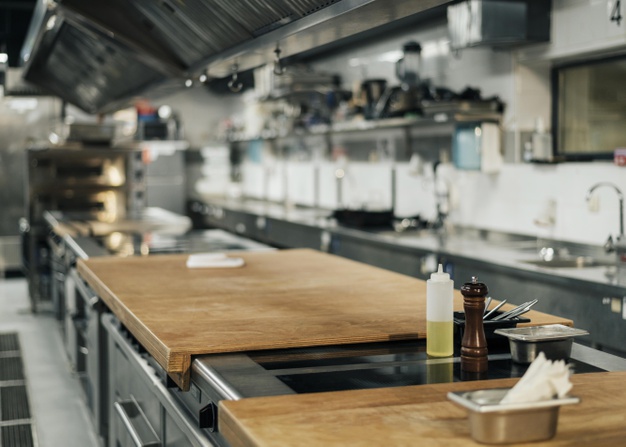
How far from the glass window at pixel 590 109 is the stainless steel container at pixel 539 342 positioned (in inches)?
115

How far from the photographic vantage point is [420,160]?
6.39m

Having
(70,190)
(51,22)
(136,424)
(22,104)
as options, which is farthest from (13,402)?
(22,104)

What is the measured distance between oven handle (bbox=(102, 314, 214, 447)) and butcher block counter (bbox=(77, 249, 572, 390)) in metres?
0.11

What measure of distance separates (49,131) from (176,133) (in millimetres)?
1654

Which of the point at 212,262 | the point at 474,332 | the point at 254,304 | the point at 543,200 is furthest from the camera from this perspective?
the point at 543,200

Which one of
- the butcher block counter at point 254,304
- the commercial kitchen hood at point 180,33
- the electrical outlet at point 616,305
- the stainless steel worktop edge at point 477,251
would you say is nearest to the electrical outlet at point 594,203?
the stainless steel worktop edge at point 477,251

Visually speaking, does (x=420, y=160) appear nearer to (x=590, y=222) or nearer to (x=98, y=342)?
(x=590, y=222)

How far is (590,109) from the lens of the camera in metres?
4.93

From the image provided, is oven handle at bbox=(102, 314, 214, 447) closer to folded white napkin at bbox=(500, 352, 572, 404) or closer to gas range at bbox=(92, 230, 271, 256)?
folded white napkin at bbox=(500, 352, 572, 404)

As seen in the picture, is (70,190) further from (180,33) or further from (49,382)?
(180,33)

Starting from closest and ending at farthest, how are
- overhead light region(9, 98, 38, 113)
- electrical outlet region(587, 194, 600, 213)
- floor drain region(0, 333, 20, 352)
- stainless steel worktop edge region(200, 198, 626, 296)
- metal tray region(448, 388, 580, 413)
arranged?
metal tray region(448, 388, 580, 413), stainless steel worktop edge region(200, 198, 626, 296), electrical outlet region(587, 194, 600, 213), floor drain region(0, 333, 20, 352), overhead light region(9, 98, 38, 113)

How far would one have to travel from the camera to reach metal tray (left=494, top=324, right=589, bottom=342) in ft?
6.41

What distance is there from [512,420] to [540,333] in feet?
2.24

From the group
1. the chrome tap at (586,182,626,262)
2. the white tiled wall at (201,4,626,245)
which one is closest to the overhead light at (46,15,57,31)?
the white tiled wall at (201,4,626,245)
